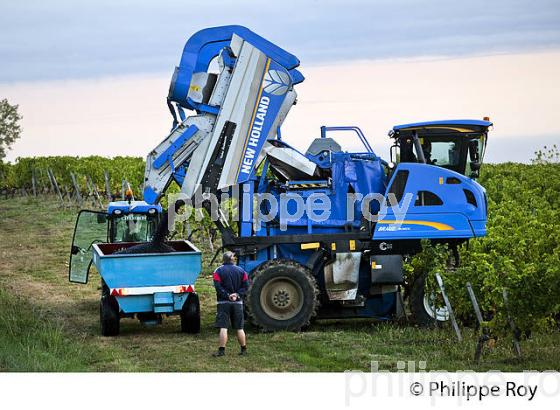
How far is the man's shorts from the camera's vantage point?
12508mm

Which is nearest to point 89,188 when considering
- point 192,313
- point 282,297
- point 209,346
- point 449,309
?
point 192,313

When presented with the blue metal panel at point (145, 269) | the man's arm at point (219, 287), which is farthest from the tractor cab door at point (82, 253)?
the man's arm at point (219, 287)

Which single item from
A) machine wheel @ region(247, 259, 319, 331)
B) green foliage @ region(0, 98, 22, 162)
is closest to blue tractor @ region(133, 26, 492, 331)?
machine wheel @ region(247, 259, 319, 331)

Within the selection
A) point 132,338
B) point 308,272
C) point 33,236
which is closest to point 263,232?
point 308,272

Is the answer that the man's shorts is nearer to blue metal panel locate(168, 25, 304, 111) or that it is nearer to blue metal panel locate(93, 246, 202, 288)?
A: blue metal panel locate(93, 246, 202, 288)

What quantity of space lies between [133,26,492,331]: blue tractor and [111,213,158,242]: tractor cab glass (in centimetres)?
200

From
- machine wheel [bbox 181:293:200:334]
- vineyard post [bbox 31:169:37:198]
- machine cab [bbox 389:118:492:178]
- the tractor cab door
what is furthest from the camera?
vineyard post [bbox 31:169:37:198]

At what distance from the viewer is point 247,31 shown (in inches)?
559

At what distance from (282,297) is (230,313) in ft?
5.05

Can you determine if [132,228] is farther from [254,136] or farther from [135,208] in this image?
[254,136]

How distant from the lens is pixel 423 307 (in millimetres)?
14234

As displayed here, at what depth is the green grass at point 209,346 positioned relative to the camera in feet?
38.4

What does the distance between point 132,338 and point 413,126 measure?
4.84 m

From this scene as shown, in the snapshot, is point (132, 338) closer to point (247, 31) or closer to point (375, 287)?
point (375, 287)
